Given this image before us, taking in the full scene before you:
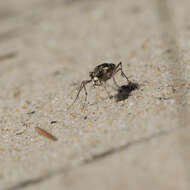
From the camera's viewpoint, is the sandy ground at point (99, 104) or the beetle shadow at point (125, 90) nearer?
the sandy ground at point (99, 104)

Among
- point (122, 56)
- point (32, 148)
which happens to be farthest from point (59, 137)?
point (122, 56)

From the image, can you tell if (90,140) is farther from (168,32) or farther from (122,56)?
(168,32)

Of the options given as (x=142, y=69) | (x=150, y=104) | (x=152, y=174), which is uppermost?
(x=142, y=69)

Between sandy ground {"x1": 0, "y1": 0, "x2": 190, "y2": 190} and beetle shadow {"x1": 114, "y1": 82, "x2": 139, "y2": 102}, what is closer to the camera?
sandy ground {"x1": 0, "y1": 0, "x2": 190, "y2": 190}
